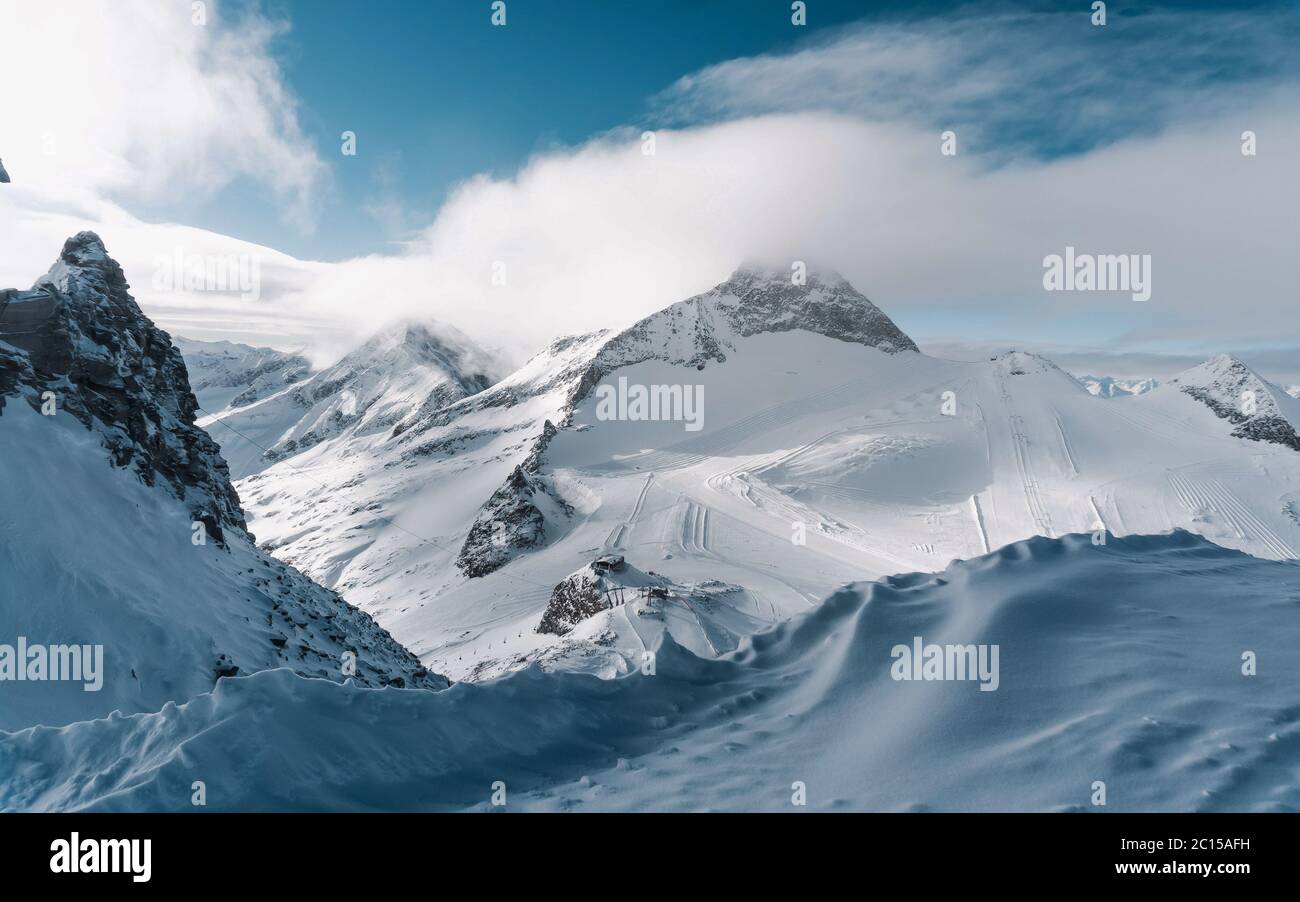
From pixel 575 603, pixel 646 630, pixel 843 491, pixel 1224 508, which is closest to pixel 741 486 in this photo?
pixel 843 491

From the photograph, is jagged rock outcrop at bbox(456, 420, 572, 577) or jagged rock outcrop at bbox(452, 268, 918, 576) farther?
jagged rock outcrop at bbox(452, 268, 918, 576)

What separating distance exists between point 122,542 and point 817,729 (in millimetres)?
18755

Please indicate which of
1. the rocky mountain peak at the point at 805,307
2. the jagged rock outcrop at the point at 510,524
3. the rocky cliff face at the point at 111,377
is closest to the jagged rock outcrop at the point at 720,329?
the rocky mountain peak at the point at 805,307

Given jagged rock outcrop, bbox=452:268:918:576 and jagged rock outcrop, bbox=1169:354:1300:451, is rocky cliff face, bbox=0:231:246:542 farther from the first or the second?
jagged rock outcrop, bbox=1169:354:1300:451

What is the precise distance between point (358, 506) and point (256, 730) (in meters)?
101

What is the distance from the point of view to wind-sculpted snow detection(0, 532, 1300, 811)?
12.8ft

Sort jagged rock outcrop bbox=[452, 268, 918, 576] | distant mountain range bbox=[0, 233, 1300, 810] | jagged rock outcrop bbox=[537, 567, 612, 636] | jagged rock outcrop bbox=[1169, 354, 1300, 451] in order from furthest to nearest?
1. jagged rock outcrop bbox=[452, 268, 918, 576]
2. jagged rock outcrop bbox=[1169, 354, 1300, 451]
3. jagged rock outcrop bbox=[537, 567, 612, 636]
4. distant mountain range bbox=[0, 233, 1300, 810]

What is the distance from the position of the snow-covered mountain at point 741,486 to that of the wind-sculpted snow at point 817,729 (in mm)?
18675

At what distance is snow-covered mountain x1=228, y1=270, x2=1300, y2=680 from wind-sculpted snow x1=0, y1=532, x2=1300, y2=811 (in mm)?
18675

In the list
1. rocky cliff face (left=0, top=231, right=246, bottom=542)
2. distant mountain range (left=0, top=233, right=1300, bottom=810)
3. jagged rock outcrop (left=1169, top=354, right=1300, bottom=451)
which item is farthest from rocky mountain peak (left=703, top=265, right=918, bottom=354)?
rocky cliff face (left=0, top=231, right=246, bottom=542)

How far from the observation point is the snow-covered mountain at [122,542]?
13359 millimetres

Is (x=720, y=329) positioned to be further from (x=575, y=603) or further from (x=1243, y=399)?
(x=575, y=603)
